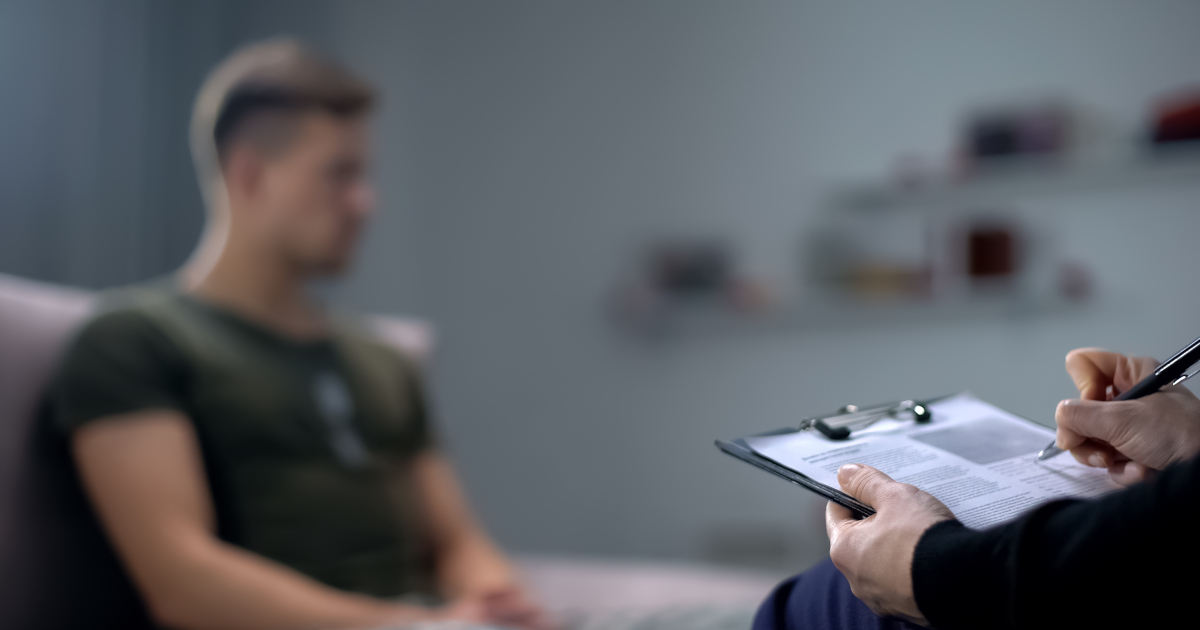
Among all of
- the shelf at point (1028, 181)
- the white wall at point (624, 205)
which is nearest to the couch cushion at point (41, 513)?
the white wall at point (624, 205)

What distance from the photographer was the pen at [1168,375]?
19.4 inches

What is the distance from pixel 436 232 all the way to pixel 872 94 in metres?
1.40

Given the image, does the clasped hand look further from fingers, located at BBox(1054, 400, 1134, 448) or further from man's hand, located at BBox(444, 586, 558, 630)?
man's hand, located at BBox(444, 586, 558, 630)

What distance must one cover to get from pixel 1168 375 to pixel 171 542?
0.90 metres

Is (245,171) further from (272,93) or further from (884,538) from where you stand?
(884,538)

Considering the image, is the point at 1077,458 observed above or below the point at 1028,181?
below

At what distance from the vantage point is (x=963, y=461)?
52 cm

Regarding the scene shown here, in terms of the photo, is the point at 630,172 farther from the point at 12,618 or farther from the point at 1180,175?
the point at 12,618

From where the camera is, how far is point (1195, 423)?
1.65ft

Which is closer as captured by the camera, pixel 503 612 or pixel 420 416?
pixel 503 612

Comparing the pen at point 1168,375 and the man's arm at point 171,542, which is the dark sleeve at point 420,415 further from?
the pen at point 1168,375

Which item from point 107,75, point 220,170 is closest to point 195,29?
point 107,75

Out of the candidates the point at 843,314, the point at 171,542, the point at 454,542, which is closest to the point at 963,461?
the point at 171,542

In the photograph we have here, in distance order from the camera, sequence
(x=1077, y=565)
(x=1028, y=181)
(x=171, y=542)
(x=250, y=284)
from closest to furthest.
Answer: (x=1077, y=565) < (x=171, y=542) < (x=250, y=284) < (x=1028, y=181)
